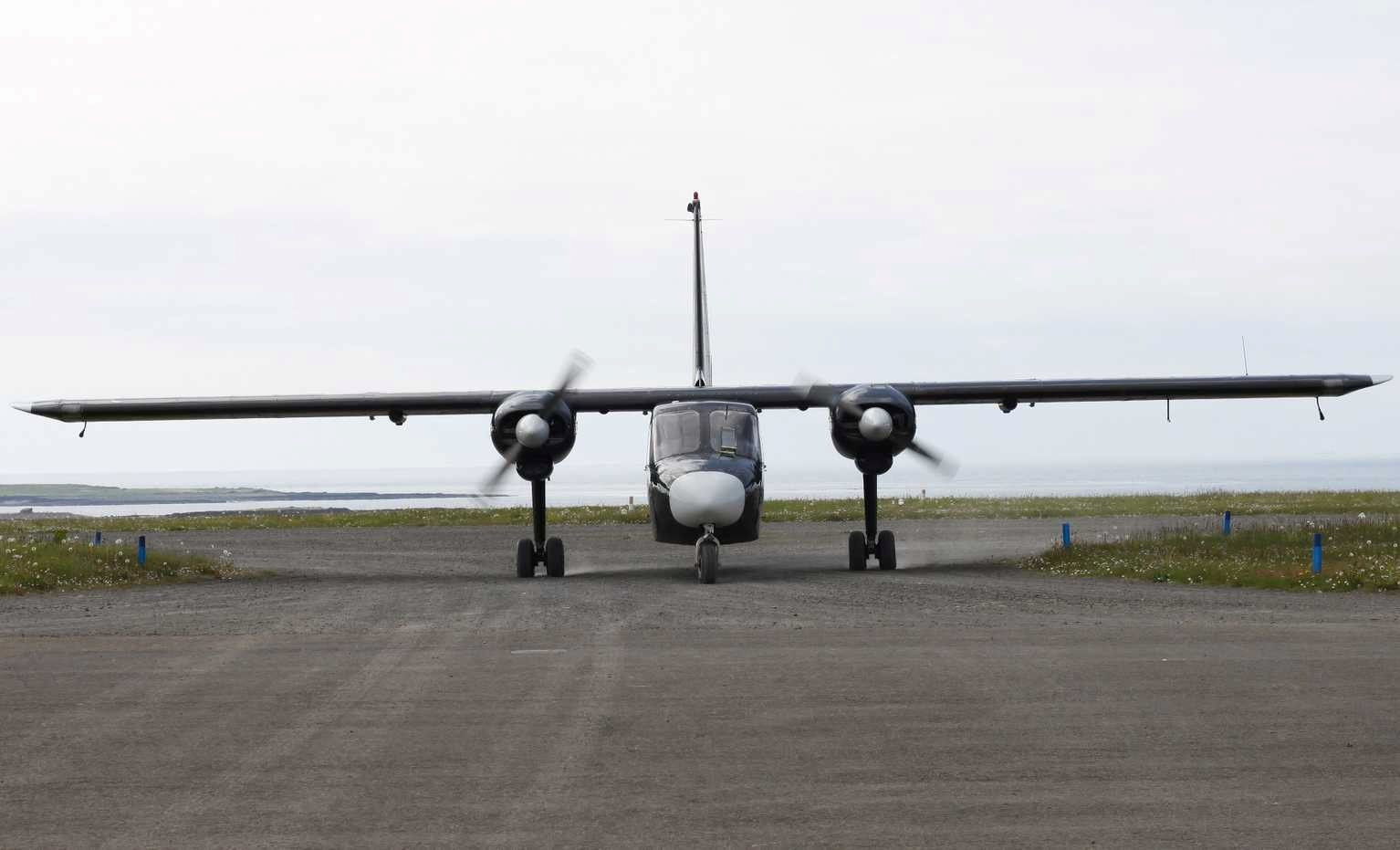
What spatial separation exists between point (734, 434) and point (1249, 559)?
9.79 meters

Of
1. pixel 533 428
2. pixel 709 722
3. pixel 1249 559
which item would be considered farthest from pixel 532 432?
pixel 709 722

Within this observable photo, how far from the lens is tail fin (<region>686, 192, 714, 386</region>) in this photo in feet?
106

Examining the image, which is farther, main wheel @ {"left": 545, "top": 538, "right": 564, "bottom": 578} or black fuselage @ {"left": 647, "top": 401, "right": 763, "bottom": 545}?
main wheel @ {"left": 545, "top": 538, "right": 564, "bottom": 578}

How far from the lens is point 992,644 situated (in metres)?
14.6

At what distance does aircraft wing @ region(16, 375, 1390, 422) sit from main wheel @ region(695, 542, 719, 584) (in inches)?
178

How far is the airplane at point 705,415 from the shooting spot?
2380 cm

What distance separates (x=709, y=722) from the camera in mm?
10414

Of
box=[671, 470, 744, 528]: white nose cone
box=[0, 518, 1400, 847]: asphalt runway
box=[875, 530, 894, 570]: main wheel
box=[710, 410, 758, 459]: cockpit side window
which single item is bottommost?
box=[0, 518, 1400, 847]: asphalt runway

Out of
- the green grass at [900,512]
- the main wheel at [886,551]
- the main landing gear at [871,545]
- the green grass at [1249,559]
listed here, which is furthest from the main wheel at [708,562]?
the green grass at [900,512]

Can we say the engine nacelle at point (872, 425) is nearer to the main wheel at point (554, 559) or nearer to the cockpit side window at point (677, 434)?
the cockpit side window at point (677, 434)

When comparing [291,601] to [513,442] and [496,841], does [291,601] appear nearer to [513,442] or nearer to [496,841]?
[513,442]

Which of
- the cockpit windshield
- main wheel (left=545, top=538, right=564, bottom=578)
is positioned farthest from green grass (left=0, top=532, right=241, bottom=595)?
the cockpit windshield

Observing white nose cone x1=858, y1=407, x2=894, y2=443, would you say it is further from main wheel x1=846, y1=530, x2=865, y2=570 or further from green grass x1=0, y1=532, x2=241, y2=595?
green grass x1=0, y1=532, x2=241, y2=595

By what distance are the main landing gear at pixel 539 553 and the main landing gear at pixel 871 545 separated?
18.1 feet
